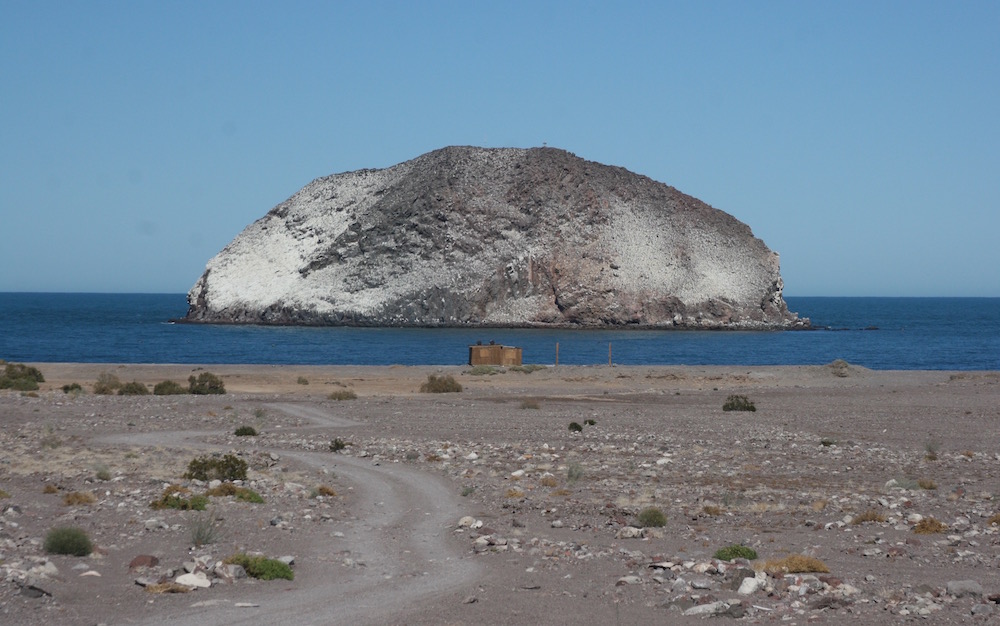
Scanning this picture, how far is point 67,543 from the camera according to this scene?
37.2 ft

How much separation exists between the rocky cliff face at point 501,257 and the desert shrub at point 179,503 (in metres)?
100

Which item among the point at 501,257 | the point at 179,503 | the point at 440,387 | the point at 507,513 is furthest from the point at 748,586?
the point at 501,257

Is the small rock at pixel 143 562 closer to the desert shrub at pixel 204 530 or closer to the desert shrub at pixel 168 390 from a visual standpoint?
the desert shrub at pixel 204 530

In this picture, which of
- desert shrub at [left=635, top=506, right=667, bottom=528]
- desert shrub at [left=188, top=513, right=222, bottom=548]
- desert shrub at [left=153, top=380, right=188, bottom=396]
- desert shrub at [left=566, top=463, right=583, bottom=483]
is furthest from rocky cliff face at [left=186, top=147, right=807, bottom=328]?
desert shrub at [left=188, top=513, right=222, bottom=548]

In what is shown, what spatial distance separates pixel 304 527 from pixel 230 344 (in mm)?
70778

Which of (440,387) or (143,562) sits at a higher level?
(143,562)

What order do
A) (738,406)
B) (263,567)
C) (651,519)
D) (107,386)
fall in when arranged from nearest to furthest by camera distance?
(263,567) → (651,519) → (738,406) → (107,386)

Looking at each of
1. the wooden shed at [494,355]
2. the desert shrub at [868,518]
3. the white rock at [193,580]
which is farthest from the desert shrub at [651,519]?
the wooden shed at [494,355]

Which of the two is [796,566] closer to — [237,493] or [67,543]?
[67,543]

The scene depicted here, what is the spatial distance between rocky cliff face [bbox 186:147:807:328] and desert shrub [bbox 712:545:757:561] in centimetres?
10272

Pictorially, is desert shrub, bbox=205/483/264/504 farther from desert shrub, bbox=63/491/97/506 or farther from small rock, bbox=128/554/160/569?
Result: small rock, bbox=128/554/160/569

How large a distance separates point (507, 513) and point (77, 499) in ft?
19.7

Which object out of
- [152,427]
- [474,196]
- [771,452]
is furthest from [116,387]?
[474,196]

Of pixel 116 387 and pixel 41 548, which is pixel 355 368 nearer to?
pixel 116 387
